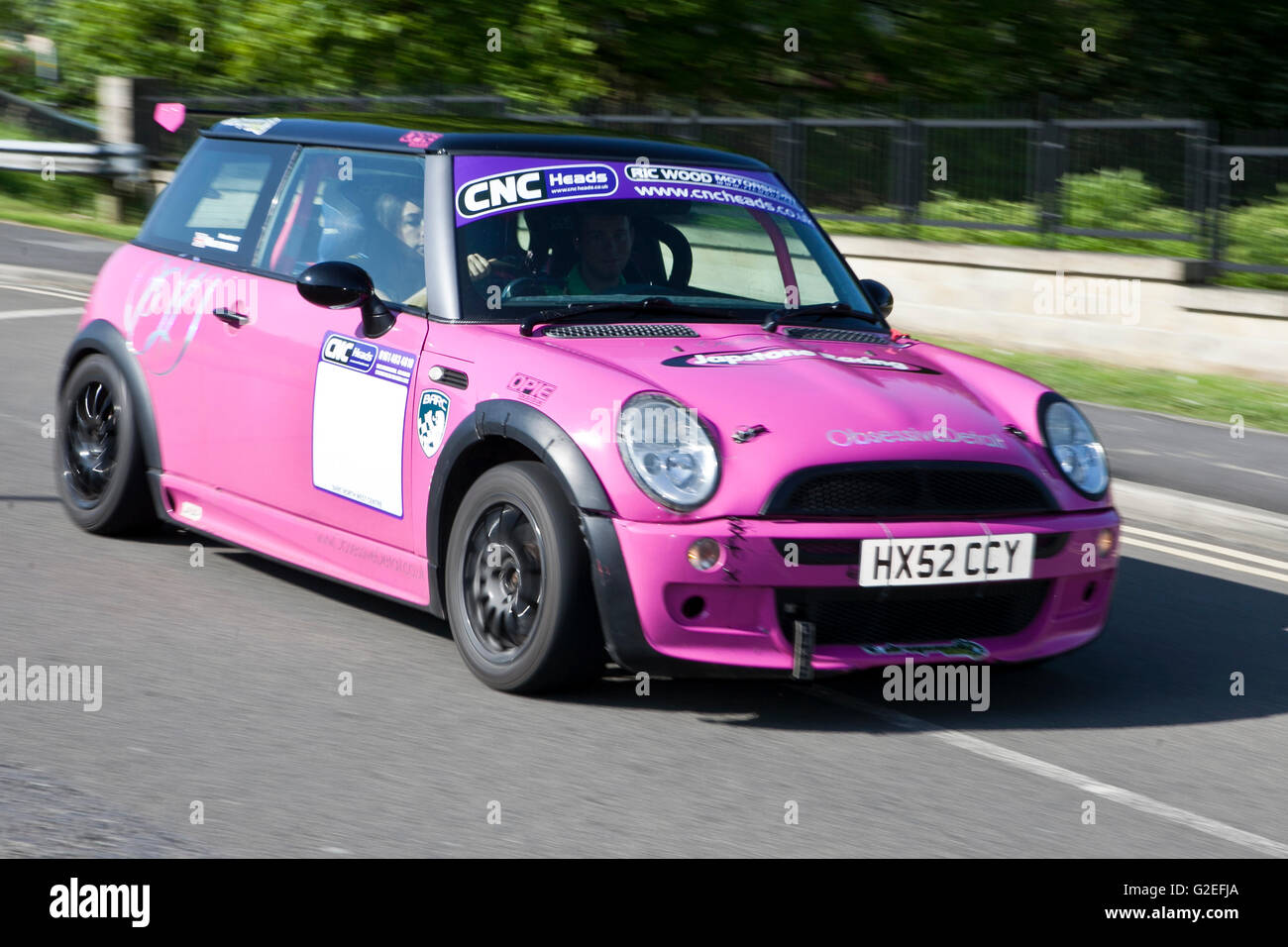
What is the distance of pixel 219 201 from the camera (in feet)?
22.9

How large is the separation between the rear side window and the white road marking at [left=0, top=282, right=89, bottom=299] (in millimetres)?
8963

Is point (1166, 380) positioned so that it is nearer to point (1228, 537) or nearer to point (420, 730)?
point (1228, 537)

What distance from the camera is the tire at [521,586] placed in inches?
197

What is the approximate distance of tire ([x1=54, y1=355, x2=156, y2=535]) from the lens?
22.7ft

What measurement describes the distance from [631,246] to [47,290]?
1160 centimetres

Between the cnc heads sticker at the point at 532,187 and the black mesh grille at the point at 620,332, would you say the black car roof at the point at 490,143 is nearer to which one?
the cnc heads sticker at the point at 532,187

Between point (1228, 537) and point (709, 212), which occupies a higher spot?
point (709, 212)

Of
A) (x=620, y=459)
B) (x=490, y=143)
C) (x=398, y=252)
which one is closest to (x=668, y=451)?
(x=620, y=459)

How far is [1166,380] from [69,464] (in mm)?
9714

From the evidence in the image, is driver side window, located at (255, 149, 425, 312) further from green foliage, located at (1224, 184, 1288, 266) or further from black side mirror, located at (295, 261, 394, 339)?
green foliage, located at (1224, 184, 1288, 266)

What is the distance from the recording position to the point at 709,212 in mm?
6340

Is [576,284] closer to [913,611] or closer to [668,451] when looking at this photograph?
[668,451]

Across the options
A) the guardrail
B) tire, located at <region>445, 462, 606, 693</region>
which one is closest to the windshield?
tire, located at <region>445, 462, 606, 693</region>
